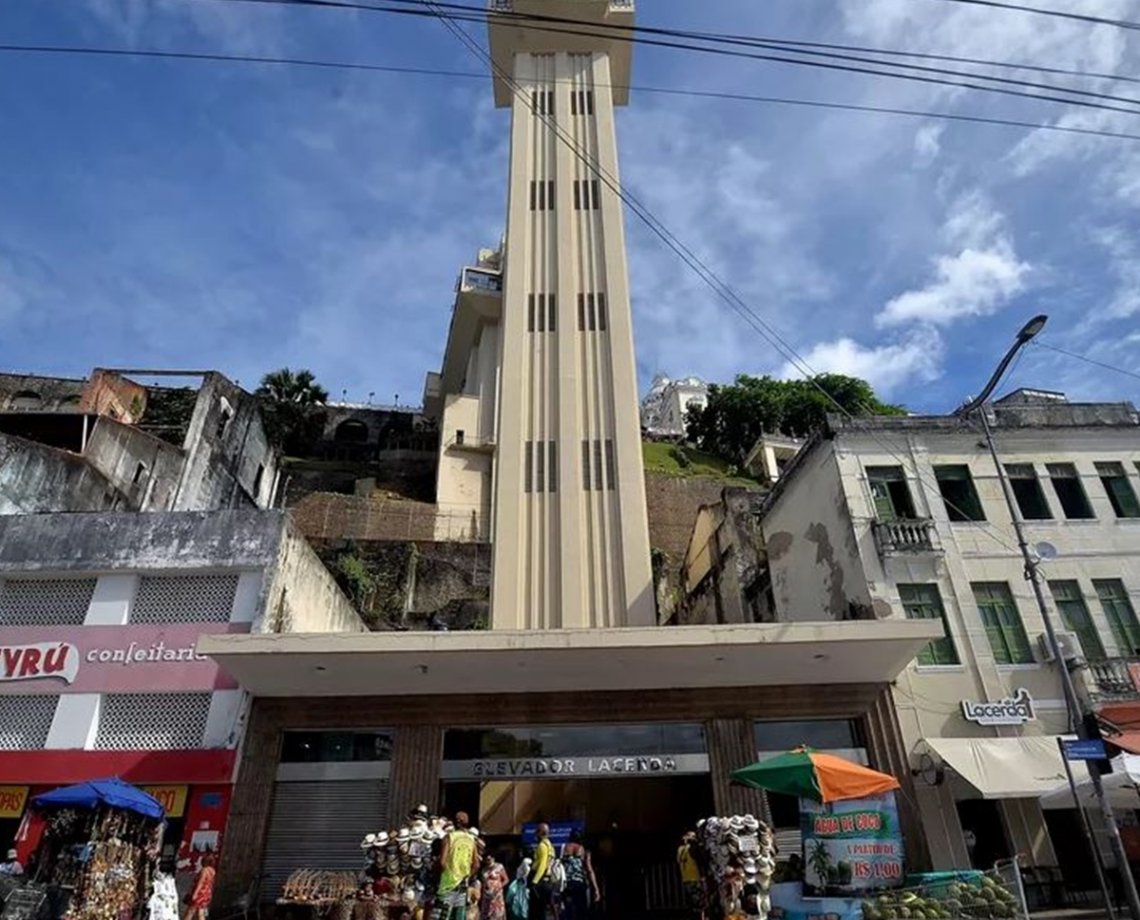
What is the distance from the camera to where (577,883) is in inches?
425

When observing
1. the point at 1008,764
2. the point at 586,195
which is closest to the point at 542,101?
the point at 586,195

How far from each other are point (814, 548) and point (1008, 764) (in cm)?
642

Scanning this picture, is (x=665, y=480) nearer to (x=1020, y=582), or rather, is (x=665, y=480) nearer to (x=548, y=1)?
(x=548, y=1)

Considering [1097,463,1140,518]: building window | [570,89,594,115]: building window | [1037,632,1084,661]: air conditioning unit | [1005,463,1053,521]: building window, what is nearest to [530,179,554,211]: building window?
[570,89,594,115]: building window

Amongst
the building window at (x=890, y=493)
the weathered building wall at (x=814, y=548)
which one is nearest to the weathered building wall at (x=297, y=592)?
the weathered building wall at (x=814, y=548)

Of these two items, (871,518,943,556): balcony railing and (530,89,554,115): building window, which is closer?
(871,518,943,556): balcony railing

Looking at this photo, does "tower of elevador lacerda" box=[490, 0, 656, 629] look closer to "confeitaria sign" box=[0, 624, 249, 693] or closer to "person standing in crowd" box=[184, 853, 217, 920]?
"confeitaria sign" box=[0, 624, 249, 693]

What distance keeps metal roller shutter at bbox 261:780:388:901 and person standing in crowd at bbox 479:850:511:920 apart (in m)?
3.64

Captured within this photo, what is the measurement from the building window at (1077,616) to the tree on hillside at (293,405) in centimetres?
4433

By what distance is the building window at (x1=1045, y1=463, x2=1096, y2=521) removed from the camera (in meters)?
17.4

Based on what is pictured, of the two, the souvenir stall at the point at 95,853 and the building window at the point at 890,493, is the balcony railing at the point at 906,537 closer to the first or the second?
the building window at the point at 890,493

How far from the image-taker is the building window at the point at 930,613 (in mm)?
15578

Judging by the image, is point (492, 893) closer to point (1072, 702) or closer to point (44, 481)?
point (1072, 702)

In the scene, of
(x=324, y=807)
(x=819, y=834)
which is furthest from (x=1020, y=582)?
(x=324, y=807)
